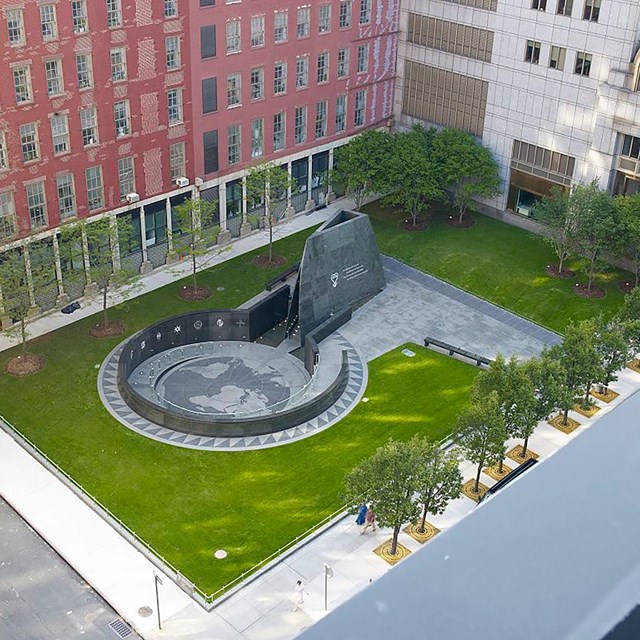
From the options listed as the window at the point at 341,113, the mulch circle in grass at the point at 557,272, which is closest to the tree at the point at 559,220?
the mulch circle in grass at the point at 557,272

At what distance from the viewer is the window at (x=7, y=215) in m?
53.9

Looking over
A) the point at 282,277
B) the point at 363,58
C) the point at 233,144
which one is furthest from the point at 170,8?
the point at 363,58

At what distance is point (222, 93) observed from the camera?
210 feet

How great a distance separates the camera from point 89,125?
57.0 m

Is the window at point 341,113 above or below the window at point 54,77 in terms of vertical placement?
below

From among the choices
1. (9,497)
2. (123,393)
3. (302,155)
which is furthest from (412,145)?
(9,497)

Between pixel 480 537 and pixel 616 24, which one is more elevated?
pixel 480 537

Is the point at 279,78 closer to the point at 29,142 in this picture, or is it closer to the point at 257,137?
the point at 257,137

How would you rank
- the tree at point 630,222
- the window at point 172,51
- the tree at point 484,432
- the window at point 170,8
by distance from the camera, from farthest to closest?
the tree at point 630,222
the window at point 172,51
the window at point 170,8
the tree at point 484,432

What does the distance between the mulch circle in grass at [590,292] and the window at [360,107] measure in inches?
968

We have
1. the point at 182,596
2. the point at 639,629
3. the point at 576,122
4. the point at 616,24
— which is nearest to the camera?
the point at 639,629

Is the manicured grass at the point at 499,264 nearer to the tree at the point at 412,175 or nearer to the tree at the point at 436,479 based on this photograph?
the tree at the point at 412,175

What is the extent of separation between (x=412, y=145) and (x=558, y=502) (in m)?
67.0

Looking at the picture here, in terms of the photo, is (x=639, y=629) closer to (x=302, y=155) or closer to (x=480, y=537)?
(x=480, y=537)
